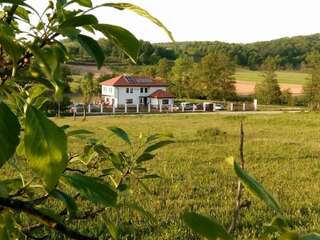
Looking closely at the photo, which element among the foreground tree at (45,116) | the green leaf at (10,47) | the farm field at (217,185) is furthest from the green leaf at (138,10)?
the farm field at (217,185)

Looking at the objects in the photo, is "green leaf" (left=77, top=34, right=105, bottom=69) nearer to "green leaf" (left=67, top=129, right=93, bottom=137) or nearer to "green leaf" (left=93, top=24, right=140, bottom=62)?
"green leaf" (left=93, top=24, right=140, bottom=62)

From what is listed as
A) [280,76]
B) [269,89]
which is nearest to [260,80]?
[280,76]

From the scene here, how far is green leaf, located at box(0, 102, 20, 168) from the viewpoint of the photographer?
0.43 meters

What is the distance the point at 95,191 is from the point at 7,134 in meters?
0.15

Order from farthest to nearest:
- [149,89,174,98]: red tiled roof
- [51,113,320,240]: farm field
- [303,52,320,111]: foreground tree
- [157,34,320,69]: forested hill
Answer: [157,34,320,69]: forested hill
[149,89,174,98]: red tiled roof
[303,52,320,111]: foreground tree
[51,113,320,240]: farm field

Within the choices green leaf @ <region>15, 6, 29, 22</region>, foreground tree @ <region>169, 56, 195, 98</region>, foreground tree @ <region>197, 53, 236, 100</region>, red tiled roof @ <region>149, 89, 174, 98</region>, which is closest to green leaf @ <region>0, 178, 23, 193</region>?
green leaf @ <region>15, 6, 29, 22</region>

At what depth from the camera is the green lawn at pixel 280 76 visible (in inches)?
2803

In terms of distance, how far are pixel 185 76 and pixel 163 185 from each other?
50.1 meters

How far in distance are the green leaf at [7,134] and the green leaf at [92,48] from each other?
5.7 inches

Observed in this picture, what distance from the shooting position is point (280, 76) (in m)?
78.1

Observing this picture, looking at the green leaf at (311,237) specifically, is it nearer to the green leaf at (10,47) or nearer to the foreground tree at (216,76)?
the green leaf at (10,47)

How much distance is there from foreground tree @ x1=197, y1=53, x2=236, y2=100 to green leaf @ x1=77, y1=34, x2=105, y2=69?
52004mm

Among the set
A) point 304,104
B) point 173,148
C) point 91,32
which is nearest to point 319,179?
point 173,148

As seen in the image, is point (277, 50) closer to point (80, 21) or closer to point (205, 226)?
point (80, 21)
